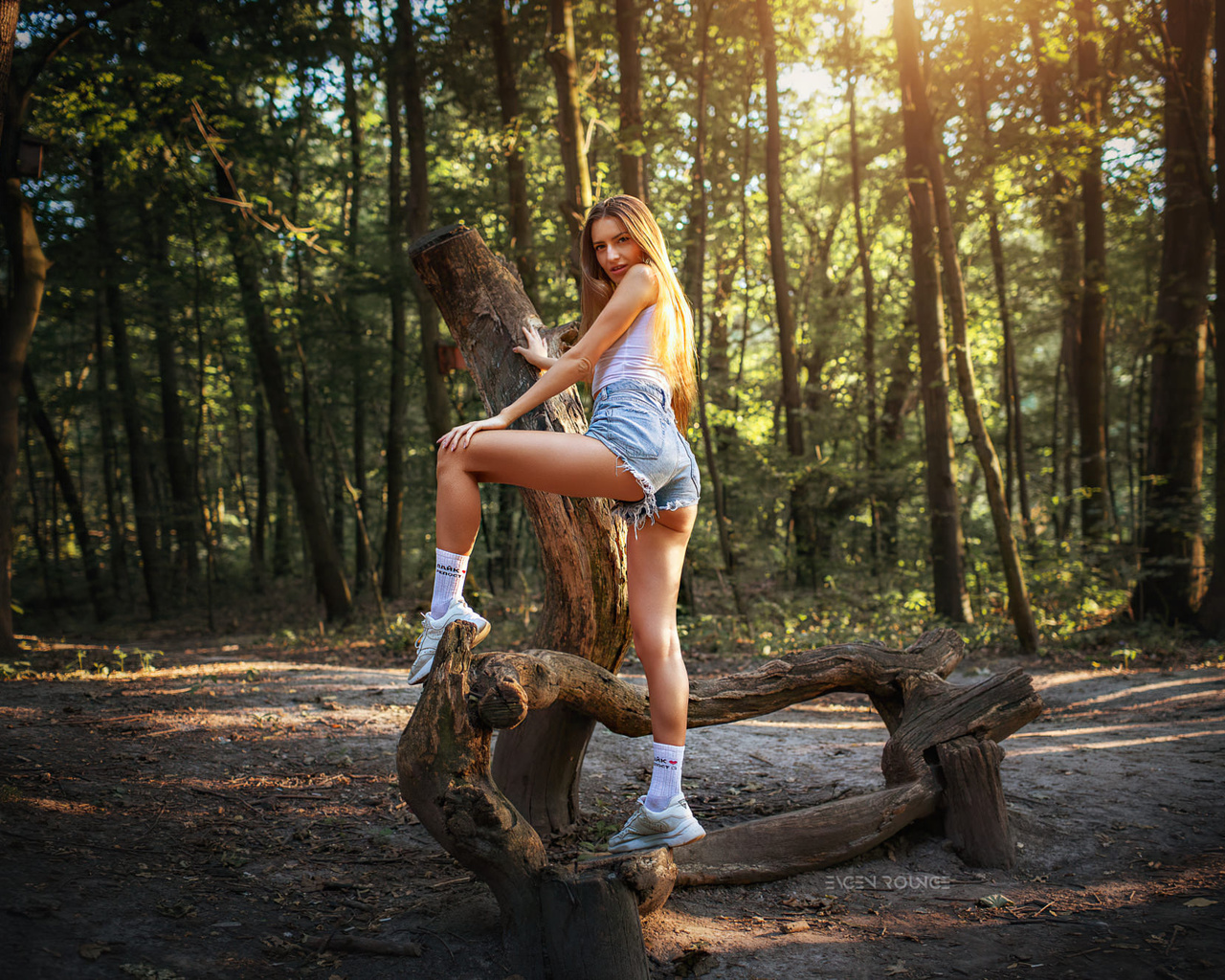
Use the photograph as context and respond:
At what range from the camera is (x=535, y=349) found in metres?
3.77

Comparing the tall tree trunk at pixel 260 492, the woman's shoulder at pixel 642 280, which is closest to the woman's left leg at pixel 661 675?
the woman's shoulder at pixel 642 280

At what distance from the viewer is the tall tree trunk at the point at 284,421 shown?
1220cm

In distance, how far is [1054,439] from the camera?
699 inches


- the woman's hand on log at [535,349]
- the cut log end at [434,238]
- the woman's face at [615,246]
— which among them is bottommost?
→ the woman's hand on log at [535,349]

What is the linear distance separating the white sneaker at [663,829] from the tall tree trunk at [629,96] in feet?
26.9

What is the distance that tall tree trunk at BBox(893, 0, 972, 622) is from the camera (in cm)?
977

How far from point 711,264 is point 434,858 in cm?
1788

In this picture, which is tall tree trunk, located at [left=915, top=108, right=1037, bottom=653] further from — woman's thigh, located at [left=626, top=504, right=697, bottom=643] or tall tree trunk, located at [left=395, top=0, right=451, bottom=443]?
tall tree trunk, located at [left=395, top=0, right=451, bottom=443]

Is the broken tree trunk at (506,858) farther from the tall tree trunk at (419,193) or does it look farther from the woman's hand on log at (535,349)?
the tall tree trunk at (419,193)

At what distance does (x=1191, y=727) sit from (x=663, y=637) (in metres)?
5.40

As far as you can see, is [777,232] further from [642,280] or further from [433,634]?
[433,634]

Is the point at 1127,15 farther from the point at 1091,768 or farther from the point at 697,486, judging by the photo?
Answer: the point at 697,486

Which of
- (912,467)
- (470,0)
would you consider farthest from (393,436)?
(912,467)

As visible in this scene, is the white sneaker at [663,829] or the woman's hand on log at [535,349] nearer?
the white sneaker at [663,829]
